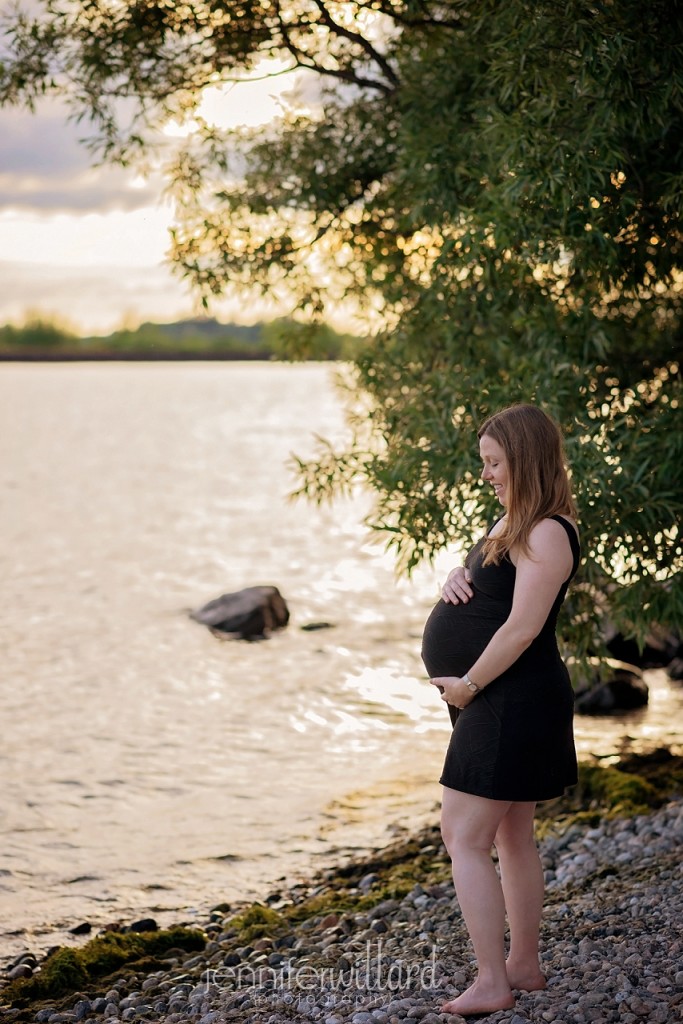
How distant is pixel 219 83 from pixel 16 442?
2260 inches

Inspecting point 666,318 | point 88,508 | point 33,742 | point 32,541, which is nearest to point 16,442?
point 88,508

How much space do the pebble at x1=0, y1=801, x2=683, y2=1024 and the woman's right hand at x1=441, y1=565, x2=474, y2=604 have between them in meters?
1.68

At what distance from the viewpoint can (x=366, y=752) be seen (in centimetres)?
1152

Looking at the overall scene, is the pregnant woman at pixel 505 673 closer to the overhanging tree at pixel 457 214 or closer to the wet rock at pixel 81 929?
the overhanging tree at pixel 457 214

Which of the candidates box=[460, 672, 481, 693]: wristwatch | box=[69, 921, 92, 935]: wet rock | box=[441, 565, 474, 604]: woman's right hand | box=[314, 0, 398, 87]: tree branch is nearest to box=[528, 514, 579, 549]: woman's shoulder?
box=[441, 565, 474, 604]: woman's right hand

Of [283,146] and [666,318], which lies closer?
[666,318]

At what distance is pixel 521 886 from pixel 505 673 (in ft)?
3.19

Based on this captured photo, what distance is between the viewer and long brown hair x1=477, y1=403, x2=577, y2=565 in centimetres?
420

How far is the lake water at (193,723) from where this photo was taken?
8758mm

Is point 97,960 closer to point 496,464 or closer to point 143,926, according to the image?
point 143,926

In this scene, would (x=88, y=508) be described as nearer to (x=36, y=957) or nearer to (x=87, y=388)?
(x=36, y=957)

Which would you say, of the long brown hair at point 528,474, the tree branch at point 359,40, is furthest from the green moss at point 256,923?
the tree branch at point 359,40

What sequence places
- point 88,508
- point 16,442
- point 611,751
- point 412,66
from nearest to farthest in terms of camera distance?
point 412,66
point 611,751
point 88,508
point 16,442

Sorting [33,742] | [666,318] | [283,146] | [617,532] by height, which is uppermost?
[283,146]
